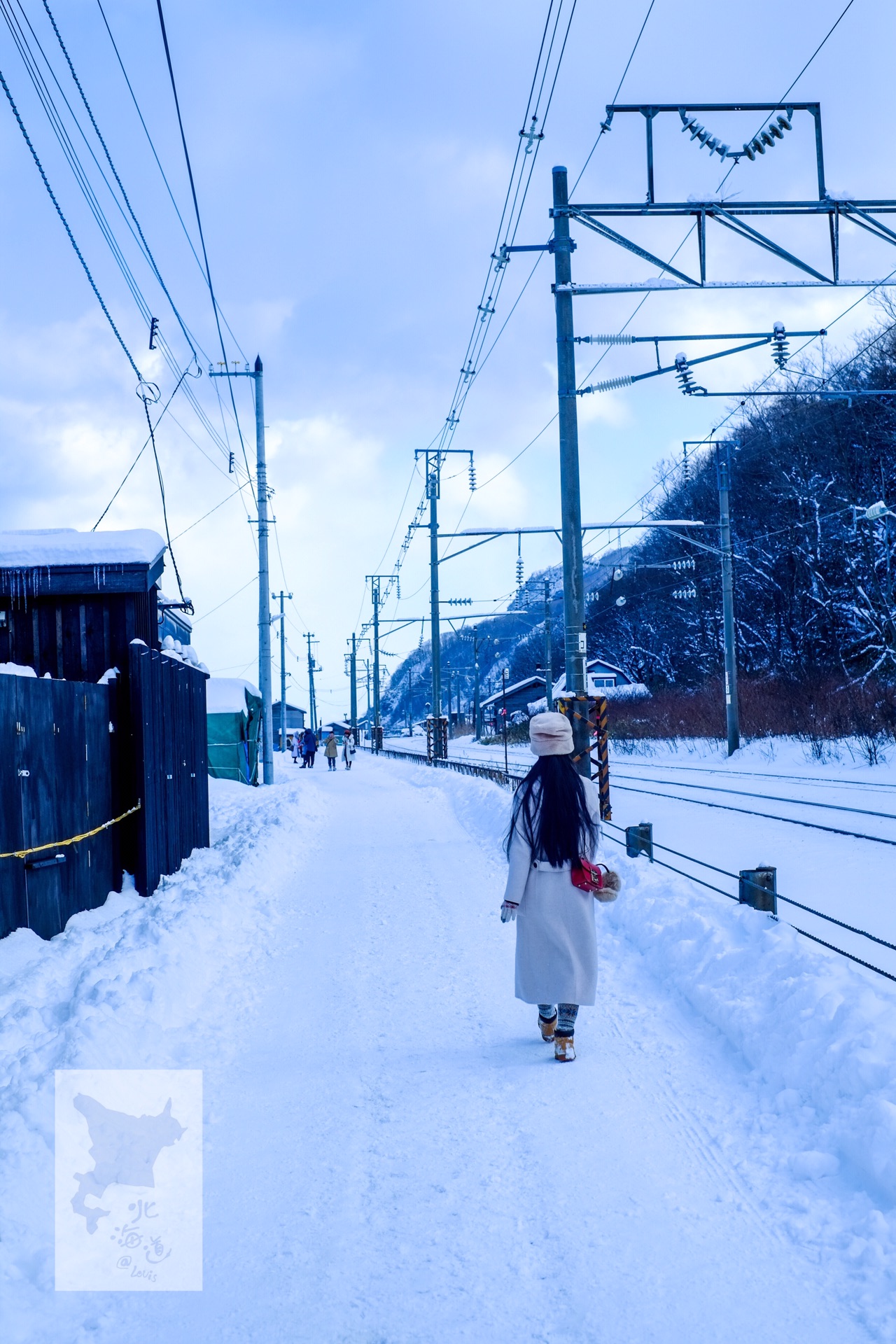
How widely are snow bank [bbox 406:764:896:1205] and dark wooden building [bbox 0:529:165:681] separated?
597cm

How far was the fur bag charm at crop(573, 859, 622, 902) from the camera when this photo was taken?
5121 millimetres

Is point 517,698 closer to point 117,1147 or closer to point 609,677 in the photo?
point 609,677

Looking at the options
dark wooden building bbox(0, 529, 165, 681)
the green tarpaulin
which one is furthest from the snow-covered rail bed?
the green tarpaulin

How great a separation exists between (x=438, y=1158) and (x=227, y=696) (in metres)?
25.4

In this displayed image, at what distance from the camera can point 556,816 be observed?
5109 mm

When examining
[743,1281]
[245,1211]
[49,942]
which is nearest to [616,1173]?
[743,1281]

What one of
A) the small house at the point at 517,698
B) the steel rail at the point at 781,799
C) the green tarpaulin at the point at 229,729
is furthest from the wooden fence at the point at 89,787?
the small house at the point at 517,698

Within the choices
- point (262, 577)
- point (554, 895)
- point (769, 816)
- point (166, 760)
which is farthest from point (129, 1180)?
point (262, 577)

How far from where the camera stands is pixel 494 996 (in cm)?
620

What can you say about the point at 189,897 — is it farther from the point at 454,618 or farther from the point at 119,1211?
the point at 454,618

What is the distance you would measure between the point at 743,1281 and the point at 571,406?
11688 millimetres

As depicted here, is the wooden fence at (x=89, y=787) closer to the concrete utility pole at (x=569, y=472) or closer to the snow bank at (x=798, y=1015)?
the snow bank at (x=798, y=1015)

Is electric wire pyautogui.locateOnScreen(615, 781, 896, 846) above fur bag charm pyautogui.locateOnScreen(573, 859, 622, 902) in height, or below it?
below

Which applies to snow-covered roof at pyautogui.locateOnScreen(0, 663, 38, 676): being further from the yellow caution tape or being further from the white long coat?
the white long coat
